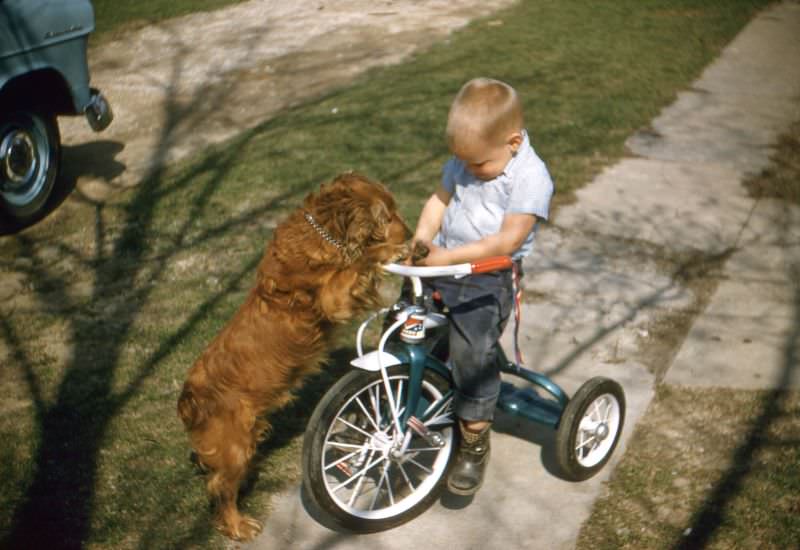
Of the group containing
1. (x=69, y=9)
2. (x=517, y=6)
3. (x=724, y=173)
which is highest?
(x=69, y=9)

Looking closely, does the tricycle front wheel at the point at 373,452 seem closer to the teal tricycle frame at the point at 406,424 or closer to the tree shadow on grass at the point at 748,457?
the teal tricycle frame at the point at 406,424

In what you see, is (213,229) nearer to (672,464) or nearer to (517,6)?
(672,464)

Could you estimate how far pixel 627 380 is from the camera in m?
4.62

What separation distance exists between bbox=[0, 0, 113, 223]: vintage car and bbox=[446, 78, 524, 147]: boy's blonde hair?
4.38 meters

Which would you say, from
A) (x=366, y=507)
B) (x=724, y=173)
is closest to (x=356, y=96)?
(x=724, y=173)

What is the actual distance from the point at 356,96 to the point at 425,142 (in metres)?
1.58

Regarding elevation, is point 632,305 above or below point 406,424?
below

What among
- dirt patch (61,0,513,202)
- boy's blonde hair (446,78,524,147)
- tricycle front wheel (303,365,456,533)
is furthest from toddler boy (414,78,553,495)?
dirt patch (61,0,513,202)

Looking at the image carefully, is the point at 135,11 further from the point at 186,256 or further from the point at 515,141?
the point at 515,141

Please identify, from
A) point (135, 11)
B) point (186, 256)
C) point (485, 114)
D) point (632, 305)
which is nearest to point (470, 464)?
point (485, 114)

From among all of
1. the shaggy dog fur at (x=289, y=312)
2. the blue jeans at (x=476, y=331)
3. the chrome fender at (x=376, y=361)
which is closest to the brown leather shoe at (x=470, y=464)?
the blue jeans at (x=476, y=331)

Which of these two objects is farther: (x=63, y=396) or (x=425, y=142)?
(x=425, y=142)

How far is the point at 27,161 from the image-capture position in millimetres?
6648

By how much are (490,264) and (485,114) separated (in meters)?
0.54
